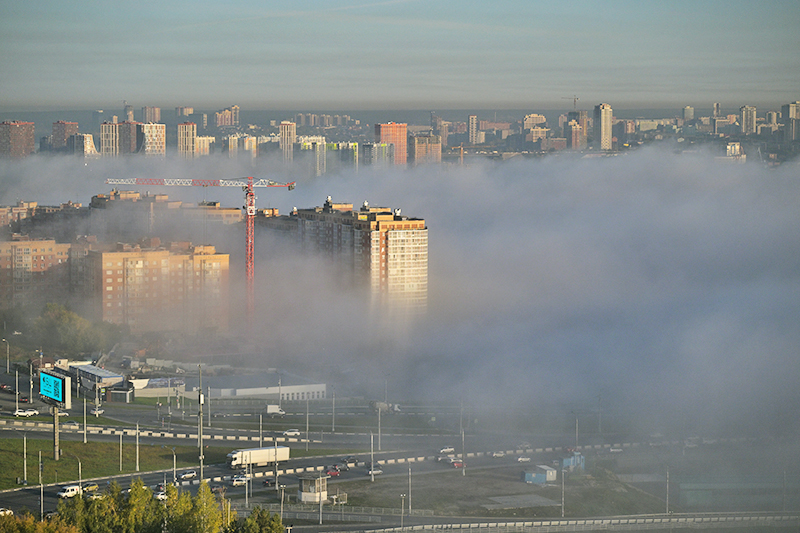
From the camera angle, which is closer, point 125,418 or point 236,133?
point 125,418

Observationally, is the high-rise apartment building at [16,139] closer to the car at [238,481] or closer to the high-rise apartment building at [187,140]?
the high-rise apartment building at [187,140]

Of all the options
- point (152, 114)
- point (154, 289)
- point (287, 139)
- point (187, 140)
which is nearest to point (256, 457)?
point (154, 289)

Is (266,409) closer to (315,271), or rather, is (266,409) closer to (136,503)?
(136,503)

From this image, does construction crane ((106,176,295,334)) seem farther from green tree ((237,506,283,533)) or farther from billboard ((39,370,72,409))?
→ green tree ((237,506,283,533))

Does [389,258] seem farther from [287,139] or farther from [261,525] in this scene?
[287,139]

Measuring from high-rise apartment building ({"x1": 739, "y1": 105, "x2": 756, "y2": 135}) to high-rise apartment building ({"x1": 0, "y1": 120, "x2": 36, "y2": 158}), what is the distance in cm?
3983

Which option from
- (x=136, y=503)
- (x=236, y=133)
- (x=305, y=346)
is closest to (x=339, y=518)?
(x=136, y=503)

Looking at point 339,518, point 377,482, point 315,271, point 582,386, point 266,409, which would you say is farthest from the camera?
point 315,271

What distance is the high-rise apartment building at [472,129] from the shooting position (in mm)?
96506

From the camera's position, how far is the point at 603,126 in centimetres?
7219

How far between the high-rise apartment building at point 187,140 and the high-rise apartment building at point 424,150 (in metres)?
15.9

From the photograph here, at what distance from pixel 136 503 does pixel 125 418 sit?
11.6m

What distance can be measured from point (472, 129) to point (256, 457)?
253ft

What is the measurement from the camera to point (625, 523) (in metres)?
22.2
